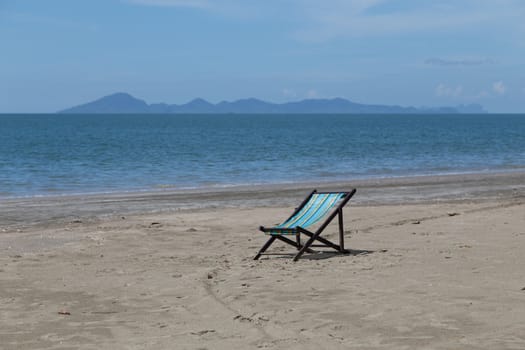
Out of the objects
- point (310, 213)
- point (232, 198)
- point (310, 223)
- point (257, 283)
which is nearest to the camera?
point (257, 283)

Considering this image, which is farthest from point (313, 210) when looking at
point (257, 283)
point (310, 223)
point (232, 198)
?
point (232, 198)

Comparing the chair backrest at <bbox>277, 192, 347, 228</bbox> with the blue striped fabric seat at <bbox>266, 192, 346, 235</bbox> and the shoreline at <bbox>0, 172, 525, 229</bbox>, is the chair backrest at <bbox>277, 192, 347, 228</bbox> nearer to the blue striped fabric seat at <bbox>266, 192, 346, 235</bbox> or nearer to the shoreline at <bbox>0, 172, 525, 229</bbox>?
the blue striped fabric seat at <bbox>266, 192, 346, 235</bbox>

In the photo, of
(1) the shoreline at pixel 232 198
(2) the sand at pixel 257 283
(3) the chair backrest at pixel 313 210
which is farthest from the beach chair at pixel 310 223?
(1) the shoreline at pixel 232 198

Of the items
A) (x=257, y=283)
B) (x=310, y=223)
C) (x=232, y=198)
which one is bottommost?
(x=232, y=198)

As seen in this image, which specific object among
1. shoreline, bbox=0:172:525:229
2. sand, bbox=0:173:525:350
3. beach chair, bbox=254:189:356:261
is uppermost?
beach chair, bbox=254:189:356:261

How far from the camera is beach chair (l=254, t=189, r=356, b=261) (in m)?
9.66

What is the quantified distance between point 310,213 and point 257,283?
237cm

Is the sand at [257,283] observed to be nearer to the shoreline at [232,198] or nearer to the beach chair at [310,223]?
the beach chair at [310,223]

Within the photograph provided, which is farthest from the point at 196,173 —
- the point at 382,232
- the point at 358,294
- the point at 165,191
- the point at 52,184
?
the point at 358,294

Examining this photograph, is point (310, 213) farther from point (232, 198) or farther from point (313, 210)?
point (232, 198)

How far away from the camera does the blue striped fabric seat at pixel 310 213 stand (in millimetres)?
9648

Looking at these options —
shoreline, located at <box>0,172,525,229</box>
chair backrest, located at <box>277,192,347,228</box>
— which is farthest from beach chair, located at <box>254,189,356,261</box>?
shoreline, located at <box>0,172,525,229</box>

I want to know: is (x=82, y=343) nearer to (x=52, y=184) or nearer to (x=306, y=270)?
(x=306, y=270)

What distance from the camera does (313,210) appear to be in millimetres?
10391
